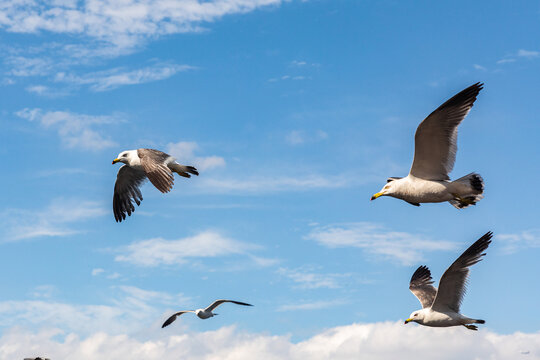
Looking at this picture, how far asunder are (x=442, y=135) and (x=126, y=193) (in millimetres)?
13356

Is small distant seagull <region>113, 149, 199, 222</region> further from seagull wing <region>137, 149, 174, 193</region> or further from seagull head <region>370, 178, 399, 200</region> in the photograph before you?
seagull head <region>370, 178, 399, 200</region>

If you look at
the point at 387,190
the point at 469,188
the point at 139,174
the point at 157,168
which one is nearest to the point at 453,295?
the point at 469,188

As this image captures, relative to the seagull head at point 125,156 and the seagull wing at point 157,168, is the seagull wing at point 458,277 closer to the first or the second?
the seagull wing at point 157,168

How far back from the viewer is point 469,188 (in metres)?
16.7

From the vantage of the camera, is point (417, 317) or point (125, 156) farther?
point (125, 156)

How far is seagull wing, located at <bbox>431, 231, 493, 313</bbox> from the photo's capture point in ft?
58.4

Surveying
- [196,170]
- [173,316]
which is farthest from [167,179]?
[173,316]

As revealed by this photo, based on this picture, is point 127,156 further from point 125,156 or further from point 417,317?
point 417,317

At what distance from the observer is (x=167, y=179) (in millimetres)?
19016

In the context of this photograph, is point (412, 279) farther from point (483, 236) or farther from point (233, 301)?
point (233, 301)

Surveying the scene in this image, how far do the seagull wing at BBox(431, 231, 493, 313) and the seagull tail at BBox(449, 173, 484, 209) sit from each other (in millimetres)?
1676

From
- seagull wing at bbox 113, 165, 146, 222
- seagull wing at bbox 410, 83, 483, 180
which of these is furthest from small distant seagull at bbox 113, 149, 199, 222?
seagull wing at bbox 410, 83, 483, 180

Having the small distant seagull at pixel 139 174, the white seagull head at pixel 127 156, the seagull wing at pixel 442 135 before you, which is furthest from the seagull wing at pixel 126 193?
the seagull wing at pixel 442 135

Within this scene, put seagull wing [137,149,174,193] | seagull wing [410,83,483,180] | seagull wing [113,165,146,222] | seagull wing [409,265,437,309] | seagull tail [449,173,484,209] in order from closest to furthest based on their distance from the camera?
seagull wing [410,83,483,180], seagull tail [449,173,484,209], seagull wing [137,149,174,193], seagull wing [409,265,437,309], seagull wing [113,165,146,222]
